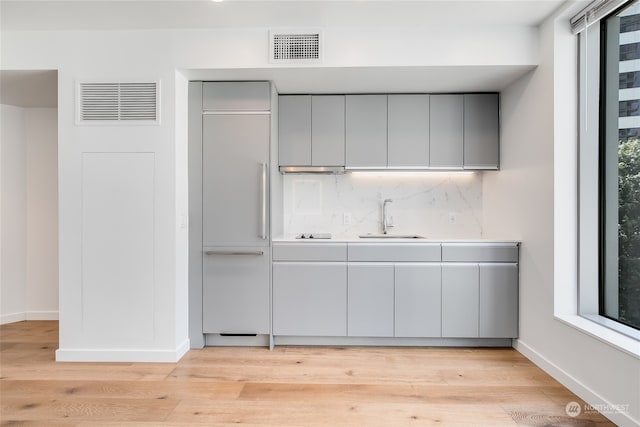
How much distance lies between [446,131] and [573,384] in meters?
2.15

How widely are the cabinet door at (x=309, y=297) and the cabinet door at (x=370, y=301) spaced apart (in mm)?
67

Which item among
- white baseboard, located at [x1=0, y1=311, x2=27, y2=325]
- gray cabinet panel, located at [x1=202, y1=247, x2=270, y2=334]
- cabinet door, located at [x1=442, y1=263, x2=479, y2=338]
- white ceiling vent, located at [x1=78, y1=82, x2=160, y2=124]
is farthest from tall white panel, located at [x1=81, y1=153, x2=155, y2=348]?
cabinet door, located at [x1=442, y1=263, x2=479, y2=338]

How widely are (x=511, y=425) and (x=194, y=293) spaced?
239 centimetres

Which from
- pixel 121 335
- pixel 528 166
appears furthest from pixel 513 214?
pixel 121 335

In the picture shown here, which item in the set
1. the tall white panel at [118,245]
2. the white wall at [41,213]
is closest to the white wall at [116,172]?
the tall white panel at [118,245]

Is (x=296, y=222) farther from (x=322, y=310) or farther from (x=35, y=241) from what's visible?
(x=35, y=241)

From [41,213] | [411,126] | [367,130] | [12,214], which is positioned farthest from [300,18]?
[12,214]

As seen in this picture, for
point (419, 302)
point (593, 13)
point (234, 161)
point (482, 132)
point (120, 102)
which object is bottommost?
point (419, 302)

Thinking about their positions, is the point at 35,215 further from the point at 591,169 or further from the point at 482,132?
the point at 591,169

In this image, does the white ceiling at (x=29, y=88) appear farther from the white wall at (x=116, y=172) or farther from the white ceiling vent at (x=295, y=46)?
the white ceiling vent at (x=295, y=46)

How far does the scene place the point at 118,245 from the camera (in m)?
2.90

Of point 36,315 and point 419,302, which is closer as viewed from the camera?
point 419,302

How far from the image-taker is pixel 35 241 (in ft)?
13.5

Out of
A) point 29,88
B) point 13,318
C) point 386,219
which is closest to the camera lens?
point 29,88
